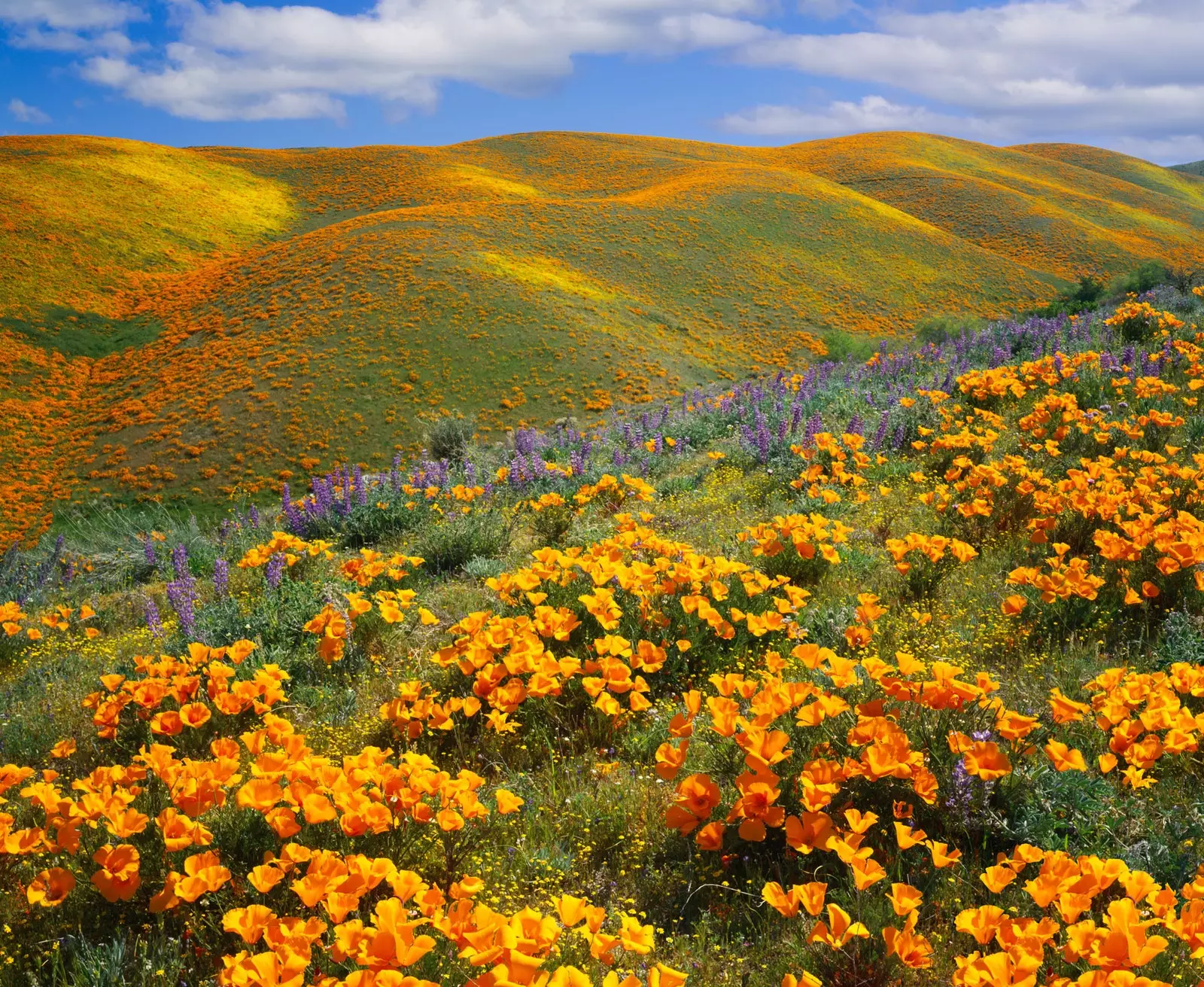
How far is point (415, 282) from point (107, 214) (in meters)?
18.4

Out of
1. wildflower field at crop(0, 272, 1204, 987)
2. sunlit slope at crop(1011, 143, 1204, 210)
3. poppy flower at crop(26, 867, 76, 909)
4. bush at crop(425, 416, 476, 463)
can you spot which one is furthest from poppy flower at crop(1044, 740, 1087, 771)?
sunlit slope at crop(1011, 143, 1204, 210)

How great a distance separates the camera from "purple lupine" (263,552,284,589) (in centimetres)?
480

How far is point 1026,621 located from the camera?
3.55m

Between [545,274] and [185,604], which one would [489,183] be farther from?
[185,604]

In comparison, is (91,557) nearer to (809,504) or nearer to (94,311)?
(809,504)

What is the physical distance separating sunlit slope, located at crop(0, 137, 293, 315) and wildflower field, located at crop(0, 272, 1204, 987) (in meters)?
27.5

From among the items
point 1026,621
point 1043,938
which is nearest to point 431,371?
point 1026,621

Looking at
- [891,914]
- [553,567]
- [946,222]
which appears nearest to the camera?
[891,914]

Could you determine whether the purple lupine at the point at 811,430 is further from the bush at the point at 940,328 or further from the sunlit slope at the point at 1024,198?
the sunlit slope at the point at 1024,198

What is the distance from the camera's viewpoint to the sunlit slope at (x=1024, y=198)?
38.7 m

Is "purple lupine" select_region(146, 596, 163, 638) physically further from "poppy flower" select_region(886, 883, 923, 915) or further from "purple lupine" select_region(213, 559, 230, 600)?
"poppy flower" select_region(886, 883, 923, 915)

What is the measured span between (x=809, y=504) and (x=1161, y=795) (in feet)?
10.3

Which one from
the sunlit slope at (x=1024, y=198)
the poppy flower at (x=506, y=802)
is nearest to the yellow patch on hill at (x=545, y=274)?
the sunlit slope at (x=1024, y=198)

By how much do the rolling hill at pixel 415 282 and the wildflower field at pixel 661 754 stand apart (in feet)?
44.8
